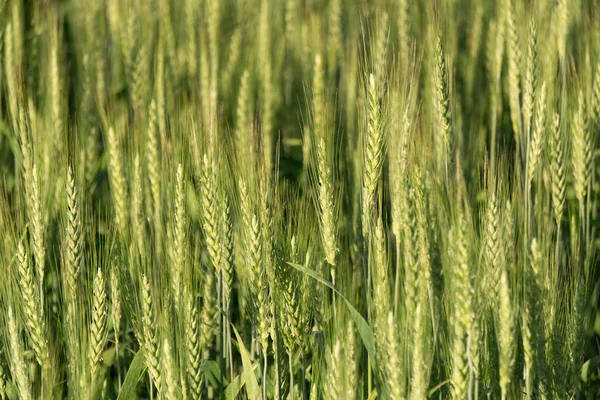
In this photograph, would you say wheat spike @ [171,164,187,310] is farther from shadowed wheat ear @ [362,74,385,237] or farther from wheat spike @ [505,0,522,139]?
wheat spike @ [505,0,522,139]

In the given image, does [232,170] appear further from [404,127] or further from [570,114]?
[570,114]

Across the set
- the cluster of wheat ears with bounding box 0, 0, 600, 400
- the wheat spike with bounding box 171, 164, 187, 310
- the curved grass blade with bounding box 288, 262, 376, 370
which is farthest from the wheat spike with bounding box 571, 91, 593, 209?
the wheat spike with bounding box 171, 164, 187, 310

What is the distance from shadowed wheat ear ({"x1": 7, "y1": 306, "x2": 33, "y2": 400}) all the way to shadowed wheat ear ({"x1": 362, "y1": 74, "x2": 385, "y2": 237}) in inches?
36.6

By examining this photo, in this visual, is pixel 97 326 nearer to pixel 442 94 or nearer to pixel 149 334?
pixel 149 334

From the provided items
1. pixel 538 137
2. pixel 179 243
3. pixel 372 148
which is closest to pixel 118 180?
pixel 179 243

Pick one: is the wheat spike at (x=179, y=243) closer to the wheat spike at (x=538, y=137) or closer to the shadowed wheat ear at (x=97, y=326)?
the shadowed wheat ear at (x=97, y=326)

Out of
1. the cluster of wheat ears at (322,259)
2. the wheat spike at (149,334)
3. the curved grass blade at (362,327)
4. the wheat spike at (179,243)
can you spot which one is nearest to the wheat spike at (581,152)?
the cluster of wheat ears at (322,259)

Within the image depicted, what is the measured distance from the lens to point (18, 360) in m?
2.06

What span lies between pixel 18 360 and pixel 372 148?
3.37ft

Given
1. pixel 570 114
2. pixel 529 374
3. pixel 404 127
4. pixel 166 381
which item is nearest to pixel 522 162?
pixel 570 114

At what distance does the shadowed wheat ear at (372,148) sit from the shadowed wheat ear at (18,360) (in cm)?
93

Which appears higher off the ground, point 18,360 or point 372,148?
point 372,148

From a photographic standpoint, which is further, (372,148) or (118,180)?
(118,180)

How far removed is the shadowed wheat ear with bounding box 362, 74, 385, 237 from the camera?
2176 millimetres
